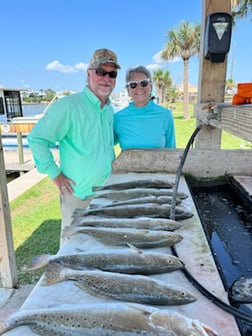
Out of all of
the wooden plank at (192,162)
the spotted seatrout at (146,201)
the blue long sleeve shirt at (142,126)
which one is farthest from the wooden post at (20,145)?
the spotted seatrout at (146,201)

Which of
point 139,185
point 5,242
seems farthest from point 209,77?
point 5,242

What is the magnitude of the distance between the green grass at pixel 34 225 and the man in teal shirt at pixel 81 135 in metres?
1.75

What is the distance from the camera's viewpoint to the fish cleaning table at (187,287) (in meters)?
1.08

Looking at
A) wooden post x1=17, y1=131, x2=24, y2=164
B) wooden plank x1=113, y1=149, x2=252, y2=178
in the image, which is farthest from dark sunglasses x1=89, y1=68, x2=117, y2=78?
wooden post x1=17, y1=131, x2=24, y2=164

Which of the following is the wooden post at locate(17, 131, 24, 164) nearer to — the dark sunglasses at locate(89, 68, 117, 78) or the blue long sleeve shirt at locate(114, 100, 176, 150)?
the blue long sleeve shirt at locate(114, 100, 176, 150)

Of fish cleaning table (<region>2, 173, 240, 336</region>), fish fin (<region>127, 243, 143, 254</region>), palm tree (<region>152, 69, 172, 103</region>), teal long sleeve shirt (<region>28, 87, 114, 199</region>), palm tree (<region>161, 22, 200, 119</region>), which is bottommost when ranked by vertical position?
fish cleaning table (<region>2, 173, 240, 336</region>)

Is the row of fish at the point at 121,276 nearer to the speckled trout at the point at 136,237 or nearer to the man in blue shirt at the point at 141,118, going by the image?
the speckled trout at the point at 136,237

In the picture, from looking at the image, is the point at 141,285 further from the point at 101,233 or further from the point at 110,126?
the point at 110,126

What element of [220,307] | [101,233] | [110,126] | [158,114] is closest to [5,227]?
[110,126]

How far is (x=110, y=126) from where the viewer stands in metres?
2.99

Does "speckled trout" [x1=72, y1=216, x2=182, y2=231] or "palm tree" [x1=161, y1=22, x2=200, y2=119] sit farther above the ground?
"palm tree" [x1=161, y1=22, x2=200, y2=119]

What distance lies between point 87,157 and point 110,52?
1071mm

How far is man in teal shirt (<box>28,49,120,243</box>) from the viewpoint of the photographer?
2648 millimetres

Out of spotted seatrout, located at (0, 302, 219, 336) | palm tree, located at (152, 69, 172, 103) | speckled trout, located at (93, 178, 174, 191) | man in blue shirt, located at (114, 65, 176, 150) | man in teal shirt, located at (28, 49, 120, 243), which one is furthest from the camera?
palm tree, located at (152, 69, 172, 103)
